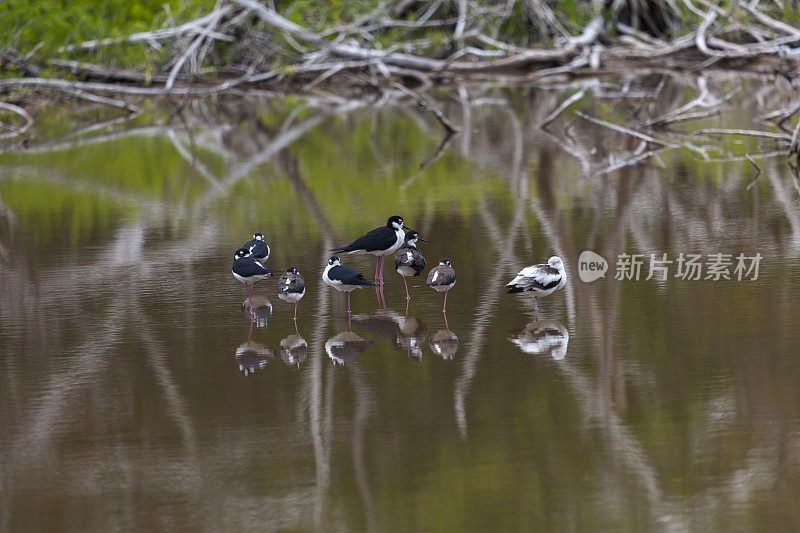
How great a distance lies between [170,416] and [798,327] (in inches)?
137

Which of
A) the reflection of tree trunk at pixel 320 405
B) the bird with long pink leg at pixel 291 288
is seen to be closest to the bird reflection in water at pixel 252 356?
the reflection of tree trunk at pixel 320 405

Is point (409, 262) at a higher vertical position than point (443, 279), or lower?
higher

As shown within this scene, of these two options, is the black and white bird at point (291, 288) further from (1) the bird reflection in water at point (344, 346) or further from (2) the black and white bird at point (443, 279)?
(2) the black and white bird at point (443, 279)

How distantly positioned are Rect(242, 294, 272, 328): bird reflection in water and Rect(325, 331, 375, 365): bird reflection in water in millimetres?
623

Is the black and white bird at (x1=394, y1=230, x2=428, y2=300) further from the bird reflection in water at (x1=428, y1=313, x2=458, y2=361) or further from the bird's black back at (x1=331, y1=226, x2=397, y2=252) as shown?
the bird reflection in water at (x1=428, y1=313, x2=458, y2=361)

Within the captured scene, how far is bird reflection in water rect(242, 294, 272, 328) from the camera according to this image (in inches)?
298

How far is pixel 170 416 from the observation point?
18.6ft

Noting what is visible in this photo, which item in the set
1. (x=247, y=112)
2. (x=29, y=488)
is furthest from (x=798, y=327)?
(x=247, y=112)

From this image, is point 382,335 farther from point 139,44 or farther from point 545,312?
point 139,44

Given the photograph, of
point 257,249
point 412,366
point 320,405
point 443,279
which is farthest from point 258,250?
point 320,405

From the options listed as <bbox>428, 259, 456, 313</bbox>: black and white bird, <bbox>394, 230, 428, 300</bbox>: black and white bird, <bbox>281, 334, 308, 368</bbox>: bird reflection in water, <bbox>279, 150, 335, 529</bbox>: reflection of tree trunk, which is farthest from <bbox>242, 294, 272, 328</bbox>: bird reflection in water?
<bbox>428, 259, 456, 313</bbox>: black and white bird

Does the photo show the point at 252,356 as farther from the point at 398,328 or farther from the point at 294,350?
the point at 398,328

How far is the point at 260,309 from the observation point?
7898 millimetres

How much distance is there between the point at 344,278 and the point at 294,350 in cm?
88
